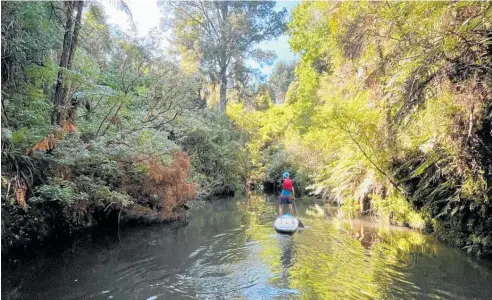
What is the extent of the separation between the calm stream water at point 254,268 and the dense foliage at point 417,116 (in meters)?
1.03

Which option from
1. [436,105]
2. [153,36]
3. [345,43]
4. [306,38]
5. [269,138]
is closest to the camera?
[436,105]

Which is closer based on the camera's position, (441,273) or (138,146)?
(441,273)

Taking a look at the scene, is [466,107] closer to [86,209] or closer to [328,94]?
[328,94]

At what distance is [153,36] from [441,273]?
45.9 ft

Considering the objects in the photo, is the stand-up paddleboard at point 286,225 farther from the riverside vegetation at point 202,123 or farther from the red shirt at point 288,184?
the riverside vegetation at point 202,123

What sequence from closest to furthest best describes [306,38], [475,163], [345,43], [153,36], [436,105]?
[475,163], [436,105], [345,43], [153,36], [306,38]

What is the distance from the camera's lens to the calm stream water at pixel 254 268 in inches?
230

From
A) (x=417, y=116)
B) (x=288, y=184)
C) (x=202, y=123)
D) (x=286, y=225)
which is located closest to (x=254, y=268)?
(x=286, y=225)

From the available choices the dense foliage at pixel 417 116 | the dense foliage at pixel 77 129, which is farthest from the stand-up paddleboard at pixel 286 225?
the dense foliage at pixel 77 129

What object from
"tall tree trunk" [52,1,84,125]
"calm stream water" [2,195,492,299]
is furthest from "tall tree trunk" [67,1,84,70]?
"calm stream water" [2,195,492,299]

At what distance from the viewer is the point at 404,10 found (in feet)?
25.1

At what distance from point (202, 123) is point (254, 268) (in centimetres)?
1416

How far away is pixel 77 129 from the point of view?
10.4 meters

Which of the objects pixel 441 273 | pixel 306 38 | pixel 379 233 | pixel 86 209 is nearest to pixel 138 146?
pixel 86 209
